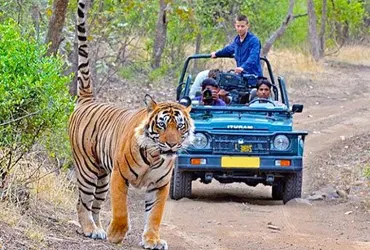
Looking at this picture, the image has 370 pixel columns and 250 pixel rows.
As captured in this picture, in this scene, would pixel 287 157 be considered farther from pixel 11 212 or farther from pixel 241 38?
pixel 11 212

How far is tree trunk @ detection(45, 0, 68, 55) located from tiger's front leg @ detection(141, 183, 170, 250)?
323cm

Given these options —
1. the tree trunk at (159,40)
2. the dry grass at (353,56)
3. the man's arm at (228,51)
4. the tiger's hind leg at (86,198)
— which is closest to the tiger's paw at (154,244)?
the tiger's hind leg at (86,198)

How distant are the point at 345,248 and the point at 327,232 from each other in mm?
1024

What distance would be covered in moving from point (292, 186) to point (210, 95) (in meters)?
1.56

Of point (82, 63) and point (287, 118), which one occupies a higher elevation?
point (82, 63)

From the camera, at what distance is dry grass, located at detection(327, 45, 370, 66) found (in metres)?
38.1

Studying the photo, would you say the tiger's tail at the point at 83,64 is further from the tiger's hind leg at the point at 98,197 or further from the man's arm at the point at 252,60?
the man's arm at the point at 252,60

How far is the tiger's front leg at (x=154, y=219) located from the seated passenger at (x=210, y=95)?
419 cm

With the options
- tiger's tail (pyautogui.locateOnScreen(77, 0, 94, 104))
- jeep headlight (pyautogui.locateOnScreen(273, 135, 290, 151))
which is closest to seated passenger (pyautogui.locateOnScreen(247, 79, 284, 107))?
jeep headlight (pyautogui.locateOnScreen(273, 135, 290, 151))

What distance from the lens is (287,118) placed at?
11344 mm

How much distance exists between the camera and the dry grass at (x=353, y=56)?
38.1 metres

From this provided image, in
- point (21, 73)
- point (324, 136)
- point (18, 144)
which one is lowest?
point (324, 136)

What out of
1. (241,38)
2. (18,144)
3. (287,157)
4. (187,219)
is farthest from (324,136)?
(18,144)

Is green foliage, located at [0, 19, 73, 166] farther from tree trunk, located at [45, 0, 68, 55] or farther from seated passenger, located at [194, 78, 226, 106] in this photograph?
seated passenger, located at [194, 78, 226, 106]
